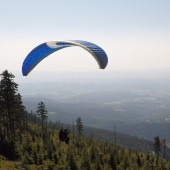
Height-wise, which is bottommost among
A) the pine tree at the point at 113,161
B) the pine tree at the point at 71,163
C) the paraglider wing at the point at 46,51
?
the pine tree at the point at 113,161

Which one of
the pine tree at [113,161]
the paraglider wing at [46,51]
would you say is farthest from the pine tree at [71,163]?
the paraglider wing at [46,51]

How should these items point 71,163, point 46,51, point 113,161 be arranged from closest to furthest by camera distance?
point 46,51
point 71,163
point 113,161

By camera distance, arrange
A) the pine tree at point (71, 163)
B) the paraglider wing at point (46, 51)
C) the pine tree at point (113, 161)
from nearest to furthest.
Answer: the paraglider wing at point (46, 51) → the pine tree at point (71, 163) → the pine tree at point (113, 161)

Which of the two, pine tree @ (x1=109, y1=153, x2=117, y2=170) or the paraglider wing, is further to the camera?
pine tree @ (x1=109, y1=153, x2=117, y2=170)

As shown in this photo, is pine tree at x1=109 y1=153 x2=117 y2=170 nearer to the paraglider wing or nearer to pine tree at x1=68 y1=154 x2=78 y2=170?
pine tree at x1=68 y1=154 x2=78 y2=170

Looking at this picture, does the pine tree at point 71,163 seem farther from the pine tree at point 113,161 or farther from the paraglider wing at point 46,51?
the paraglider wing at point 46,51

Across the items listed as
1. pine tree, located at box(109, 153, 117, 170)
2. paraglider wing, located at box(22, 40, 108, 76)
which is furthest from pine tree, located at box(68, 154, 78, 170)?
paraglider wing, located at box(22, 40, 108, 76)

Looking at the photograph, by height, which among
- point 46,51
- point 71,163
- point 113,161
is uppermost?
point 46,51

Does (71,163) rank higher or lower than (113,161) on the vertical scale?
higher

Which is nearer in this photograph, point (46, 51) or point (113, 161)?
point (46, 51)

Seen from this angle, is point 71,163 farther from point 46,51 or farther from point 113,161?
point 46,51

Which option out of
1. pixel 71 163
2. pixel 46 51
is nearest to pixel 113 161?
pixel 71 163

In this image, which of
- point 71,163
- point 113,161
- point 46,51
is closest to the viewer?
point 46,51
